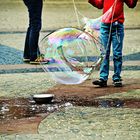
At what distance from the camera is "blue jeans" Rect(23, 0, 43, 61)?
30.1 feet

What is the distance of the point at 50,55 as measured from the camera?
730cm

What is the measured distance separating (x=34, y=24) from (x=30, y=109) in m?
3.29

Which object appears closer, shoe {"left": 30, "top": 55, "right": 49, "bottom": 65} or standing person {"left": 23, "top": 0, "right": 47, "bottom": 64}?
shoe {"left": 30, "top": 55, "right": 49, "bottom": 65}

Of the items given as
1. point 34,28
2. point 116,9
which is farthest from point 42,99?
point 34,28

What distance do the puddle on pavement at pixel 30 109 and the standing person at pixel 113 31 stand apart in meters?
0.97

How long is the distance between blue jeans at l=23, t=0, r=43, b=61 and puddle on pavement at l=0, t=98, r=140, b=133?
2742 mm

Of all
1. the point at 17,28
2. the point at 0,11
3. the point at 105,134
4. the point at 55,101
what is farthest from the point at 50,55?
the point at 0,11

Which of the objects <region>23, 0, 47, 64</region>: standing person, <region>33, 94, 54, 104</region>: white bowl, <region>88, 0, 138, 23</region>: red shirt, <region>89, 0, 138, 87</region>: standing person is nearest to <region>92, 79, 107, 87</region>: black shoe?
<region>89, 0, 138, 87</region>: standing person

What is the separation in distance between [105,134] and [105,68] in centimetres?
256

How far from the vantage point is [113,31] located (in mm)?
7453

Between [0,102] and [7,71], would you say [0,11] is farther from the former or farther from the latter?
[0,102]

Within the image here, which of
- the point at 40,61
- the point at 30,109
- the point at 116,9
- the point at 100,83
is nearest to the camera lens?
the point at 30,109

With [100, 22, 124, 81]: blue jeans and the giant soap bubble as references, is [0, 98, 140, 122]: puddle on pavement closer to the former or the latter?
the giant soap bubble

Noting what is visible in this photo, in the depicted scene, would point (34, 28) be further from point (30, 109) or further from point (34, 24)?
point (30, 109)
